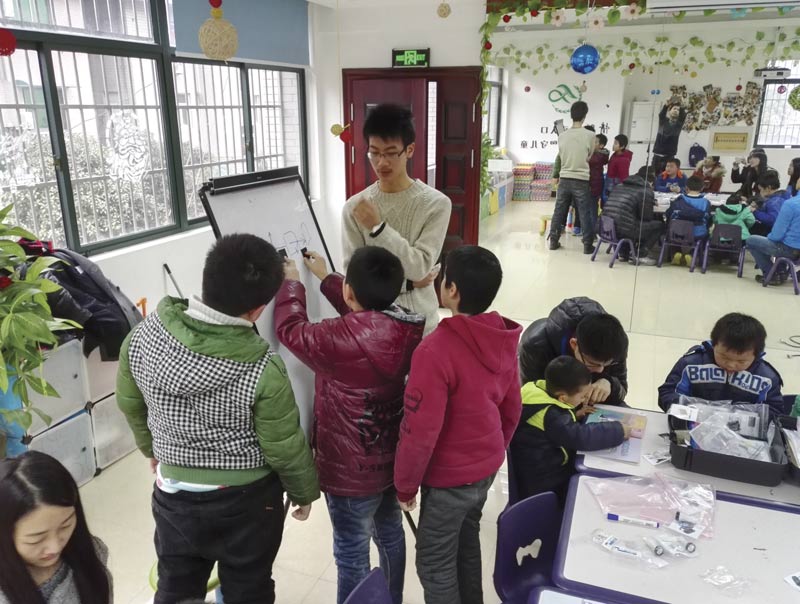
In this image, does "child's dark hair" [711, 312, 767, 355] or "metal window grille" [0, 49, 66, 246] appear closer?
"child's dark hair" [711, 312, 767, 355]

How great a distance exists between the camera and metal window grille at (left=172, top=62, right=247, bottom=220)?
4516 mm

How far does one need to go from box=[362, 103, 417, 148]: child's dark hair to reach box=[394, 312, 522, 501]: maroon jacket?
0.75 m

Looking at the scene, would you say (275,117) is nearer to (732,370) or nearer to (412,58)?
(412,58)

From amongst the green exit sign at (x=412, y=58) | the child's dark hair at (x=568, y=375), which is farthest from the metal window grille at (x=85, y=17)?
the child's dark hair at (x=568, y=375)

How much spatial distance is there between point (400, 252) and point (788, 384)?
145 inches

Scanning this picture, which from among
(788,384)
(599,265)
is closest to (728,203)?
(599,265)

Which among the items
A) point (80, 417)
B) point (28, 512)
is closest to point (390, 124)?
point (28, 512)

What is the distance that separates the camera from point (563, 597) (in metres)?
1.41

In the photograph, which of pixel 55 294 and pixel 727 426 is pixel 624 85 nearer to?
pixel 727 426

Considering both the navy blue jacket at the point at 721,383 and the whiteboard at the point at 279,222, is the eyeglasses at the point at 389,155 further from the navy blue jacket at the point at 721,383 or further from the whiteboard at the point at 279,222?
the navy blue jacket at the point at 721,383

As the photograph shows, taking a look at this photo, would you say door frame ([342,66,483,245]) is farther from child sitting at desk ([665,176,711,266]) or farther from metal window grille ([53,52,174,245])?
metal window grille ([53,52,174,245])

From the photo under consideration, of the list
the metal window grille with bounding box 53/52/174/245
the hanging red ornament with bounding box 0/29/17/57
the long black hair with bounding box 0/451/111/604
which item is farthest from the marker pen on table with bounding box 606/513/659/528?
the metal window grille with bounding box 53/52/174/245

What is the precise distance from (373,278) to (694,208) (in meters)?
3.92

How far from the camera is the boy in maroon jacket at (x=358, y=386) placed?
1618 mm
